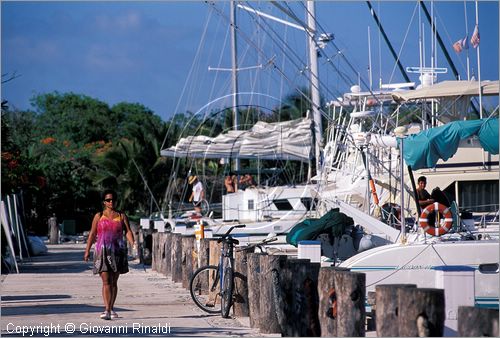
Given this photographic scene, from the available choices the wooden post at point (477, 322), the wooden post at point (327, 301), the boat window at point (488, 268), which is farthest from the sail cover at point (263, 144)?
the wooden post at point (477, 322)

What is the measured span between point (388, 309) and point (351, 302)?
132cm

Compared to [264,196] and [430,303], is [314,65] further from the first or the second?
[430,303]

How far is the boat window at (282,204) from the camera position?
102 ft

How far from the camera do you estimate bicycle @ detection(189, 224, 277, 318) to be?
15.4 m

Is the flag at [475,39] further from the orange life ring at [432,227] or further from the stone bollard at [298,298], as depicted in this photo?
the stone bollard at [298,298]

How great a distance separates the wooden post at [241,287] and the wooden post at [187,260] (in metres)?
5.16

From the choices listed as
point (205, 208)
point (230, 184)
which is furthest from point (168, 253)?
point (230, 184)

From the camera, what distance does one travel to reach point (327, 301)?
11.9 meters

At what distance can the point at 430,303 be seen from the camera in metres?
9.48

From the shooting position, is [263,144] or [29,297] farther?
[263,144]

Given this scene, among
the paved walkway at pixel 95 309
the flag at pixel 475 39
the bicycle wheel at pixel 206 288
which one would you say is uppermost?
the flag at pixel 475 39

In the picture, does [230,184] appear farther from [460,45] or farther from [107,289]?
[107,289]

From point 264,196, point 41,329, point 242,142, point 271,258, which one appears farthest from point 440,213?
point 242,142

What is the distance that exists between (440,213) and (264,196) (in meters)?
14.2
